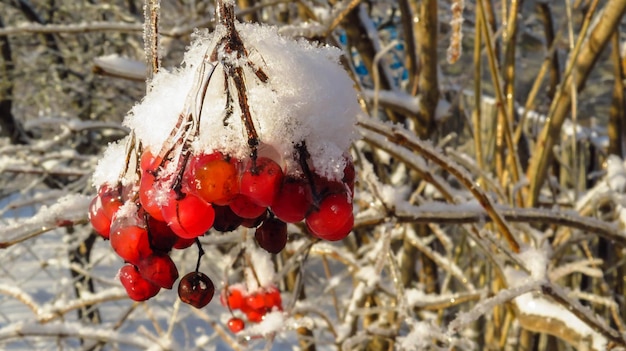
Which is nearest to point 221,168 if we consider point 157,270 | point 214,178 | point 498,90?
point 214,178

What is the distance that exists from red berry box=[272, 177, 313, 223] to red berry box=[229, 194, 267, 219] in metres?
0.02

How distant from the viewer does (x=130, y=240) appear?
1.52 feet

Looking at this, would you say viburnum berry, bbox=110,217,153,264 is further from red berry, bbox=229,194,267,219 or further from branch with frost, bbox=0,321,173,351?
branch with frost, bbox=0,321,173,351

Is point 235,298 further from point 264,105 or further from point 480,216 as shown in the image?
point 264,105

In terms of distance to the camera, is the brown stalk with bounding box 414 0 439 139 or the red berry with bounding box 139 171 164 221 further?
the brown stalk with bounding box 414 0 439 139

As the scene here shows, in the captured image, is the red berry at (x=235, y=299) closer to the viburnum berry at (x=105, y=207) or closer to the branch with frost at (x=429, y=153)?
the branch with frost at (x=429, y=153)

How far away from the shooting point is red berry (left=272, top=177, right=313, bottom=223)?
453 mm

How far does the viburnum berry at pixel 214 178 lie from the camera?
43 centimetres

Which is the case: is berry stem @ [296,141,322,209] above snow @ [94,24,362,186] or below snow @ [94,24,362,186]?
below

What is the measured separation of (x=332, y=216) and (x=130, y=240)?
0.54 feet

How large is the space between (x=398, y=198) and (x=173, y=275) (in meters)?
0.58

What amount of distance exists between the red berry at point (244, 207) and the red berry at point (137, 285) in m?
0.10

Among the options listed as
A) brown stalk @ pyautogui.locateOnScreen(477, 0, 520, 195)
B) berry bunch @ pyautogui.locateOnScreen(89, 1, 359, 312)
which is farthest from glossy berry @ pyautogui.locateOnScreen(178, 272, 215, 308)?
brown stalk @ pyautogui.locateOnScreen(477, 0, 520, 195)

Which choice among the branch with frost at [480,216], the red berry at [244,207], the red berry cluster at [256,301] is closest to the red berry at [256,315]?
the red berry cluster at [256,301]
